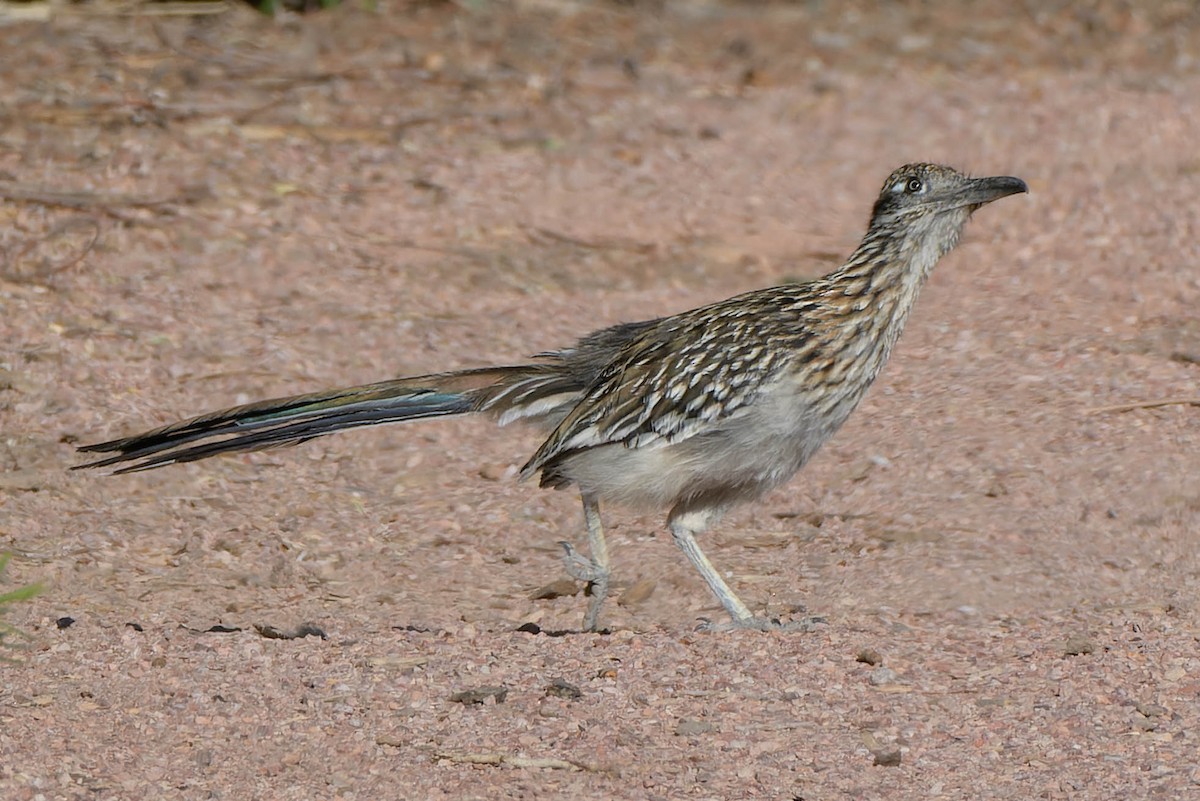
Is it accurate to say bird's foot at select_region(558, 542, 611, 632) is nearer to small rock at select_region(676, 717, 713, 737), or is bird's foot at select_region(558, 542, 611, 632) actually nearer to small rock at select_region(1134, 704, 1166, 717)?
small rock at select_region(676, 717, 713, 737)

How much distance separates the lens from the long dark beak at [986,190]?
5.43m

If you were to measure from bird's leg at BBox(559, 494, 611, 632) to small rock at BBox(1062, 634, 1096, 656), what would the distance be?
1480mm

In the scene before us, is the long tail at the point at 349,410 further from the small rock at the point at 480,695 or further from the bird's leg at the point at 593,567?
the small rock at the point at 480,695

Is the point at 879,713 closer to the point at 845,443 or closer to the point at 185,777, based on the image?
the point at 185,777

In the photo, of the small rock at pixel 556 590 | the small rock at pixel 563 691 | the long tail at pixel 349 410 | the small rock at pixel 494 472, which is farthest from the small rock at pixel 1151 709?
the small rock at pixel 494 472

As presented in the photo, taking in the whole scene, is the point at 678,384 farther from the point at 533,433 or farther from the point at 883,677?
the point at 883,677

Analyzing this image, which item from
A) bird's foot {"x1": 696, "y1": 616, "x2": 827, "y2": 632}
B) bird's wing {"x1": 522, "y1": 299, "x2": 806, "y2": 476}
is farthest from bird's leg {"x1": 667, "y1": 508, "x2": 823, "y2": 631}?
bird's wing {"x1": 522, "y1": 299, "x2": 806, "y2": 476}

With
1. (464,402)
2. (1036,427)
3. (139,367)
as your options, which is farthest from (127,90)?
(1036,427)

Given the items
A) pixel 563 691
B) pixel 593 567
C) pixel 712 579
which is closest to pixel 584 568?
pixel 593 567

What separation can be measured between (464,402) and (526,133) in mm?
4682

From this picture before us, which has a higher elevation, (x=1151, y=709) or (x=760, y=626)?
(x=1151, y=709)

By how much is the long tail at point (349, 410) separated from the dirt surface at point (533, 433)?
546 mm

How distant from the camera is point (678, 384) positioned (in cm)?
552

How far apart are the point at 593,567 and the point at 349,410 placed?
95cm
